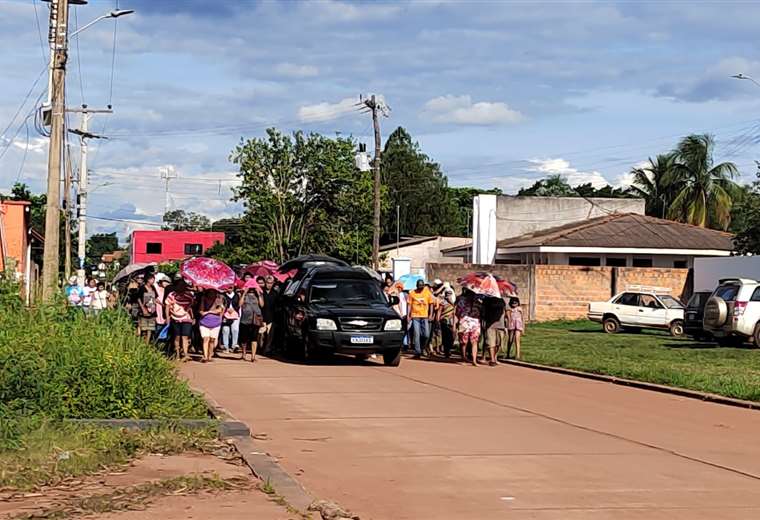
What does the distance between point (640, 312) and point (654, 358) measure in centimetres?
1345

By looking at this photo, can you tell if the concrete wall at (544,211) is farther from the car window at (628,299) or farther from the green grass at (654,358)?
the green grass at (654,358)

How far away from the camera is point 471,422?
1339cm

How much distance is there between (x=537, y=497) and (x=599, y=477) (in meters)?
1.15

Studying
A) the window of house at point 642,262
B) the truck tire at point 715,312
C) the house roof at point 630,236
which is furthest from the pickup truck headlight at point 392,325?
the window of house at point 642,262

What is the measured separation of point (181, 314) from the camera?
2195 cm

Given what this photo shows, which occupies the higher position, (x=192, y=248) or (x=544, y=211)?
(x=544, y=211)

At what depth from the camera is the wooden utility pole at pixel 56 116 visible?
22859mm

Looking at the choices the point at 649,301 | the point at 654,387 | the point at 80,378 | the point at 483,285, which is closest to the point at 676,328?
the point at 649,301

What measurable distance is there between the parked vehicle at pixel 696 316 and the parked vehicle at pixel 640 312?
352cm

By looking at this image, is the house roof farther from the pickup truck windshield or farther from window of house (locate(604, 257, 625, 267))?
the pickup truck windshield

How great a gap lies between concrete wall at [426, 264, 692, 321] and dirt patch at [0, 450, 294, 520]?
3240 cm

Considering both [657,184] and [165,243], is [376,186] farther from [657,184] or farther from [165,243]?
[165,243]

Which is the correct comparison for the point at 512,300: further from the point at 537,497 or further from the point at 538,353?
the point at 537,497

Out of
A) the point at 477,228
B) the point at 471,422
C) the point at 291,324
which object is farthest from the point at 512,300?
the point at 477,228
